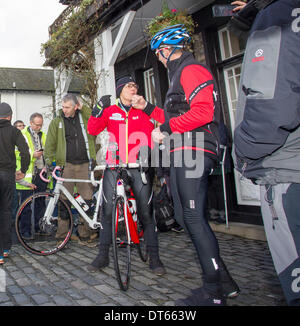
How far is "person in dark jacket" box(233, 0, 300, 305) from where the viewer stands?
1402mm

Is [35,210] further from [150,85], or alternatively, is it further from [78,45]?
[150,85]

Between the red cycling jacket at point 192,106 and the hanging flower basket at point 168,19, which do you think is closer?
the red cycling jacket at point 192,106

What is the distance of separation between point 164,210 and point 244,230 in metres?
1.34

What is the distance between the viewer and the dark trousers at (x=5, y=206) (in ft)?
13.8

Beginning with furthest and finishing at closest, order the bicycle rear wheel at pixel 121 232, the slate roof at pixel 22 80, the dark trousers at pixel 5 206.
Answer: the slate roof at pixel 22 80 → the dark trousers at pixel 5 206 → the bicycle rear wheel at pixel 121 232

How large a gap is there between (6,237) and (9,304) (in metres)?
1.72

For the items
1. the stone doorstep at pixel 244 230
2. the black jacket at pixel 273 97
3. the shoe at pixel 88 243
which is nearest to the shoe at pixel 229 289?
the black jacket at pixel 273 97

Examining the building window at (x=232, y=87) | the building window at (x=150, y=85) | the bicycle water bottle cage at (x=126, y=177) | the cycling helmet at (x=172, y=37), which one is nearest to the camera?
the cycling helmet at (x=172, y=37)

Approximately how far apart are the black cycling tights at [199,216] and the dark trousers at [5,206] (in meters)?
2.71

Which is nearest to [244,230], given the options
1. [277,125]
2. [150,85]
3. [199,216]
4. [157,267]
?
[157,267]

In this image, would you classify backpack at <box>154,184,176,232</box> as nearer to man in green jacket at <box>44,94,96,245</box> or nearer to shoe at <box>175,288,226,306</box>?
man in green jacket at <box>44,94,96,245</box>

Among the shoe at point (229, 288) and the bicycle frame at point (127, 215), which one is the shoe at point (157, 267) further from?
the shoe at point (229, 288)
